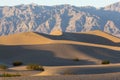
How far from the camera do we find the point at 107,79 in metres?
18.8

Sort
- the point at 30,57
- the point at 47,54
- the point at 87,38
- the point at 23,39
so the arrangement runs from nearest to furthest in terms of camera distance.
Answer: the point at 30,57
the point at 47,54
the point at 23,39
the point at 87,38

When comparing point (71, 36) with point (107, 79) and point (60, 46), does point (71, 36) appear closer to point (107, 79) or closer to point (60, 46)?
point (60, 46)

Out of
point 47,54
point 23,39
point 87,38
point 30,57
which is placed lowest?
point 87,38

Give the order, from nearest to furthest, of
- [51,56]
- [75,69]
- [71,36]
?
1. [75,69]
2. [51,56]
3. [71,36]

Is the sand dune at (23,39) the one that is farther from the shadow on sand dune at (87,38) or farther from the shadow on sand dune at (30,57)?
the shadow on sand dune at (30,57)

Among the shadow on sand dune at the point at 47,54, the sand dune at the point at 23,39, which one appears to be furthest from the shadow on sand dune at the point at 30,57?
the sand dune at the point at 23,39

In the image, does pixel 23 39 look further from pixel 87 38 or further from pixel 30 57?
pixel 30 57

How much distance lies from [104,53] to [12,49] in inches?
568

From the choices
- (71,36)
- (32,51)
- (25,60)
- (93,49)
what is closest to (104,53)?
(93,49)

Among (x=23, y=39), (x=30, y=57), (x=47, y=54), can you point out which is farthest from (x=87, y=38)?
(x=30, y=57)

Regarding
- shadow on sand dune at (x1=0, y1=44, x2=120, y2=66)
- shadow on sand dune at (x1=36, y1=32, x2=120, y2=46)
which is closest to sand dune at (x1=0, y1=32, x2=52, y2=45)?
shadow on sand dune at (x1=36, y1=32, x2=120, y2=46)

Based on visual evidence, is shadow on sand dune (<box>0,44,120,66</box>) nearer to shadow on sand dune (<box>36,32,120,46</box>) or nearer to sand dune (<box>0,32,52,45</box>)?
sand dune (<box>0,32,52,45</box>)

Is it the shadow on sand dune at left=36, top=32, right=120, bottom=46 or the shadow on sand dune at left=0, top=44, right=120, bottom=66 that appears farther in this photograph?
the shadow on sand dune at left=36, top=32, right=120, bottom=46

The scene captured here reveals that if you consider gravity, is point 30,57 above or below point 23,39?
above
